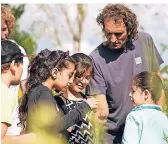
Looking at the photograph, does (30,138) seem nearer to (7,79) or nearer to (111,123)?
(7,79)

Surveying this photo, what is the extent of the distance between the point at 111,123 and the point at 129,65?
36cm

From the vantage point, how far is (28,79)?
3396mm

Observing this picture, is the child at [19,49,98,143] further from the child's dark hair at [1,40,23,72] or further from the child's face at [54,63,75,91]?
the child's dark hair at [1,40,23,72]

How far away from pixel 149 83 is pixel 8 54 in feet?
2.80

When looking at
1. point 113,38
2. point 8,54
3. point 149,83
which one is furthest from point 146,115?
point 8,54

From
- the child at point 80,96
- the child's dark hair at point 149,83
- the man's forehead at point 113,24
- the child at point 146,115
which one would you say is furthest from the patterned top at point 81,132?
the man's forehead at point 113,24

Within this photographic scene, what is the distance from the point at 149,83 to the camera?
139 inches

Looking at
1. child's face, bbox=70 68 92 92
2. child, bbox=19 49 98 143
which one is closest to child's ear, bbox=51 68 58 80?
child, bbox=19 49 98 143

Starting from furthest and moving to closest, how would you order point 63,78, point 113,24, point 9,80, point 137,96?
point 113,24 → point 137,96 → point 63,78 → point 9,80

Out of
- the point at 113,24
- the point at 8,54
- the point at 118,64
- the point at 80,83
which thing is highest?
the point at 113,24

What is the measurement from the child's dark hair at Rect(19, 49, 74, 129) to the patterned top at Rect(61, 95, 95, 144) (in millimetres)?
260

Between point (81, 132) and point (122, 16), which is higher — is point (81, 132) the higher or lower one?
the lower one

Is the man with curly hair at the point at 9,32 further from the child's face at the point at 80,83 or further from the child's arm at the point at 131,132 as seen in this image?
the child's arm at the point at 131,132

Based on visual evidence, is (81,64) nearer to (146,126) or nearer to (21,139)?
(146,126)
